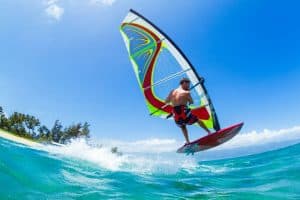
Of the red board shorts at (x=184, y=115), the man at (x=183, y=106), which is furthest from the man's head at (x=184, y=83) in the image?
the red board shorts at (x=184, y=115)

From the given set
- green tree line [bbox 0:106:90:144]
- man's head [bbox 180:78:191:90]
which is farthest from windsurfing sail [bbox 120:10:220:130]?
green tree line [bbox 0:106:90:144]

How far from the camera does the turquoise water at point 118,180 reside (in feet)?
21.3

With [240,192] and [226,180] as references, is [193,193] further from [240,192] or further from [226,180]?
[226,180]

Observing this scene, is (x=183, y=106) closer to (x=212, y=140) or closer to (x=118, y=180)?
(x=212, y=140)

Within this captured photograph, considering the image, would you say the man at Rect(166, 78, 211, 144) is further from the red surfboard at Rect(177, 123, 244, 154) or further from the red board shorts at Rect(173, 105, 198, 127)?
the red surfboard at Rect(177, 123, 244, 154)

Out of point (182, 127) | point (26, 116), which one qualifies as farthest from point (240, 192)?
point (26, 116)

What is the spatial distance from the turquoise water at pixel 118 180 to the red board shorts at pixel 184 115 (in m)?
1.64

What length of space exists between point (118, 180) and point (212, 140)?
120 inches

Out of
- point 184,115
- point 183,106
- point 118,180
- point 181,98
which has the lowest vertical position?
point 118,180

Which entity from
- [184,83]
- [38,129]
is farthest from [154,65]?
[38,129]

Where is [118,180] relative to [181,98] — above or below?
below

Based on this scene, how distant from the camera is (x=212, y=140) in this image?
9.11 metres

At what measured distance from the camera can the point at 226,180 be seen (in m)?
9.03

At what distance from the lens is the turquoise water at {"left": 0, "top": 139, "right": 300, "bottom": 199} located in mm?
6492
